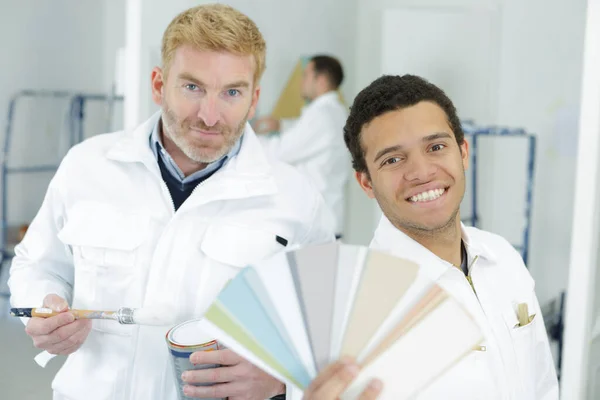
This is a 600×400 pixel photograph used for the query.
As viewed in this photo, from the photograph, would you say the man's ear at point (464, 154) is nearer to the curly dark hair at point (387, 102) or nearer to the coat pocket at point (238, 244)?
the curly dark hair at point (387, 102)

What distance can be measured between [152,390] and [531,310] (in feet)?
2.49

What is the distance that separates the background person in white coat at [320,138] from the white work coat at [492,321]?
2.81 meters

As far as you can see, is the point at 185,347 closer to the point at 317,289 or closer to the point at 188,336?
the point at 188,336

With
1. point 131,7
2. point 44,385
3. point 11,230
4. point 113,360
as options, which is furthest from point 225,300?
point 11,230

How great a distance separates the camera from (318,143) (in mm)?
4156

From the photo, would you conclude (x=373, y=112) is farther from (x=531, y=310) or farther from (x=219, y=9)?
(x=531, y=310)

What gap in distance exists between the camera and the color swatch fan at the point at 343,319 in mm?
818

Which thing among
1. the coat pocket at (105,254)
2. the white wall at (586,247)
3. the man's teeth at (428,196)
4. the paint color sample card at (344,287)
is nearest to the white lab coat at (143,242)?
the coat pocket at (105,254)

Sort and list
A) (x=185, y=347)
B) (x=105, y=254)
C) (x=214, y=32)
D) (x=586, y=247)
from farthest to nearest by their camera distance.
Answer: (x=586, y=247), (x=105, y=254), (x=214, y=32), (x=185, y=347)

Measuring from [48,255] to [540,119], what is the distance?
11.0 ft

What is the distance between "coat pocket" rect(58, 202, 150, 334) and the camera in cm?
139

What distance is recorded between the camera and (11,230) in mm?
4531

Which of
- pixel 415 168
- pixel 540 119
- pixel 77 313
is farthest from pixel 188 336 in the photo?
pixel 540 119

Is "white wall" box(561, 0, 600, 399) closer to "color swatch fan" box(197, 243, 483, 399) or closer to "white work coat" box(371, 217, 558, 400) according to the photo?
"white work coat" box(371, 217, 558, 400)
